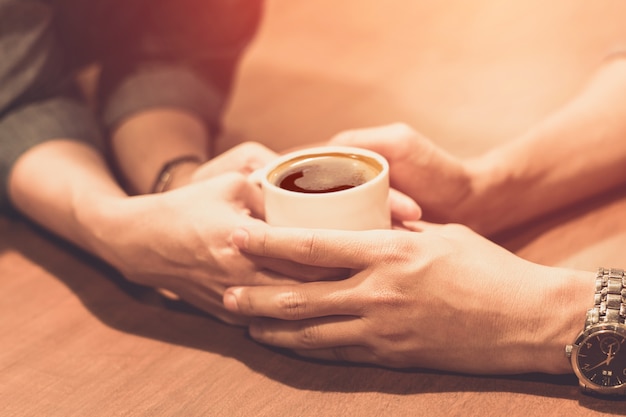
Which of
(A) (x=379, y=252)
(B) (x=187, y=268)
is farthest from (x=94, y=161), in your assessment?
(A) (x=379, y=252)

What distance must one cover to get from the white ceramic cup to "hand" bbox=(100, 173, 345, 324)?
57 millimetres

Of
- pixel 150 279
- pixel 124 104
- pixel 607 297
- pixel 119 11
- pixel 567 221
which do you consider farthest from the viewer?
pixel 119 11

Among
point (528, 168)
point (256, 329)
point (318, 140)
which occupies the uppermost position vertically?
point (528, 168)

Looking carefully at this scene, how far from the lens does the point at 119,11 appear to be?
187cm

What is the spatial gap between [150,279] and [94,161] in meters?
0.36

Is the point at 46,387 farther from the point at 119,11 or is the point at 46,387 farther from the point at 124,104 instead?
the point at 119,11

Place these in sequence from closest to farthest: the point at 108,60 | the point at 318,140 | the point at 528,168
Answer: the point at 528,168
the point at 318,140
the point at 108,60

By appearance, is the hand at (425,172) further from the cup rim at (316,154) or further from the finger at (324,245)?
the finger at (324,245)

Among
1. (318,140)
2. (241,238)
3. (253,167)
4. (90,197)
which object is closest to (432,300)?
(241,238)

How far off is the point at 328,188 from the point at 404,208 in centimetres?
16

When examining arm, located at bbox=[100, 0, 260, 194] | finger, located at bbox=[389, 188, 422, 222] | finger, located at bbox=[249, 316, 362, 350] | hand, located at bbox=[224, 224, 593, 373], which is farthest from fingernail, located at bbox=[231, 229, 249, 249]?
arm, located at bbox=[100, 0, 260, 194]

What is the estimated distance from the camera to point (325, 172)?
1.01 metres

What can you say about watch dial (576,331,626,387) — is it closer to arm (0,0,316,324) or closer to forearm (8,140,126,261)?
arm (0,0,316,324)

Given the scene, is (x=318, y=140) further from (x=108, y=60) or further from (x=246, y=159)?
(x=108, y=60)
